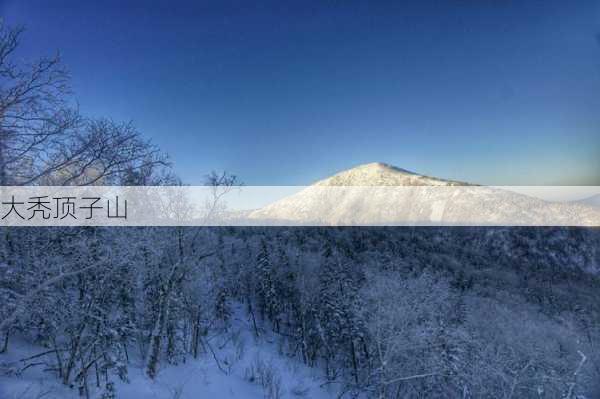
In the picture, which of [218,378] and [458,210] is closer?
[218,378]

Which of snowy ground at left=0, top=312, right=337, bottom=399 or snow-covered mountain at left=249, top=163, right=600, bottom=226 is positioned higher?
snow-covered mountain at left=249, top=163, right=600, bottom=226

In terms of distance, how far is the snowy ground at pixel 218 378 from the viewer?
9964mm

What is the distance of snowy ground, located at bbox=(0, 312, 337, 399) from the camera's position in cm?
996

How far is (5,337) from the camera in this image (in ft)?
37.1

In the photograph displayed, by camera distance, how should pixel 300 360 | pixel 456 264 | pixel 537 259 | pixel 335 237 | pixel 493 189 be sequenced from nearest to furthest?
pixel 300 360 → pixel 335 237 → pixel 456 264 → pixel 537 259 → pixel 493 189

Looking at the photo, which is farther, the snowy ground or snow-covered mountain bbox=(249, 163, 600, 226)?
snow-covered mountain bbox=(249, 163, 600, 226)

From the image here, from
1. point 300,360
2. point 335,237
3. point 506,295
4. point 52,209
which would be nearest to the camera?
point 52,209

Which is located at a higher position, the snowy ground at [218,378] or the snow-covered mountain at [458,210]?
the snow-covered mountain at [458,210]

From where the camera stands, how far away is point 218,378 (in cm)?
1914

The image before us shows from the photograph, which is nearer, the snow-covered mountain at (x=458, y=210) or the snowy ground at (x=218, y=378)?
the snowy ground at (x=218, y=378)

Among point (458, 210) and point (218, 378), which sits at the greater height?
point (458, 210)

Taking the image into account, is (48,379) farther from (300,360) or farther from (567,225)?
(567,225)

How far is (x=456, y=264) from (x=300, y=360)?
97.2 m

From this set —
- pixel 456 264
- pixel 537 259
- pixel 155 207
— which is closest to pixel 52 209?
pixel 155 207
